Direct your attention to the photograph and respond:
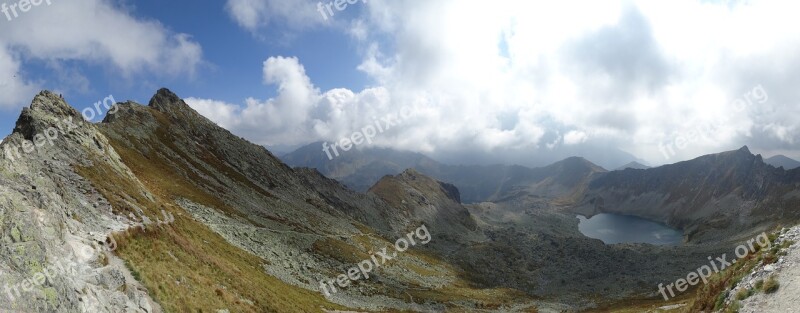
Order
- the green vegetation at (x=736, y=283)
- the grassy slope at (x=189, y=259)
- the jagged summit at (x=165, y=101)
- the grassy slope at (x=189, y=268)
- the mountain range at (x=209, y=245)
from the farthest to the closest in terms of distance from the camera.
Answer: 1. the jagged summit at (x=165, y=101)
2. the grassy slope at (x=189, y=259)
3. the grassy slope at (x=189, y=268)
4. the mountain range at (x=209, y=245)
5. the green vegetation at (x=736, y=283)

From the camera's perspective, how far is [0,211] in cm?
2234

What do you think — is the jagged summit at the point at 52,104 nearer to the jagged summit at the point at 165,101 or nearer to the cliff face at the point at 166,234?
the cliff face at the point at 166,234

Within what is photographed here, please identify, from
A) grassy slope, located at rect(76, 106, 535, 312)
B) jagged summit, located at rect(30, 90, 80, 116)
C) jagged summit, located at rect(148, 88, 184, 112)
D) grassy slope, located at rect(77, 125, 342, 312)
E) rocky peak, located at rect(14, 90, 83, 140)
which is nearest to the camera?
grassy slope, located at rect(77, 125, 342, 312)

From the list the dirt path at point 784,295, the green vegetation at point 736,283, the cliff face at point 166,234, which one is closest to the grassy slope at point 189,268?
the cliff face at point 166,234

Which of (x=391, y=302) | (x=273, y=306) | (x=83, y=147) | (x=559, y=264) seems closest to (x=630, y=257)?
(x=559, y=264)

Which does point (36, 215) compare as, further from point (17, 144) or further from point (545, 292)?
point (545, 292)

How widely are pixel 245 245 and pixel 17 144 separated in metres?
35.7

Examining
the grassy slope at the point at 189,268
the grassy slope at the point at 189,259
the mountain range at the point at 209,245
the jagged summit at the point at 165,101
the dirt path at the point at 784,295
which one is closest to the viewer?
the dirt path at the point at 784,295

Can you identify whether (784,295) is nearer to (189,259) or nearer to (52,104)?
(189,259)

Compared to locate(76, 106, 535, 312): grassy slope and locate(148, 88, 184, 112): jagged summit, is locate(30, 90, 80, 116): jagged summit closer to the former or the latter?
locate(76, 106, 535, 312): grassy slope

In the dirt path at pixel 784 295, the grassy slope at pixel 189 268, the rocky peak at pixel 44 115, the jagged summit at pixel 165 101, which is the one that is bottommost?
the dirt path at pixel 784 295

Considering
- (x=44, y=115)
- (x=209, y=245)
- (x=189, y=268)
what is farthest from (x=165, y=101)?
(x=189, y=268)

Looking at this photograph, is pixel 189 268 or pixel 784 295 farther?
pixel 189 268

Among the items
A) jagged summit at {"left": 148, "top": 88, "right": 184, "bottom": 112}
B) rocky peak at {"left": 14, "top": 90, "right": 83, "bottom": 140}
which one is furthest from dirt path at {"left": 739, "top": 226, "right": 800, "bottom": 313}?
jagged summit at {"left": 148, "top": 88, "right": 184, "bottom": 112}
